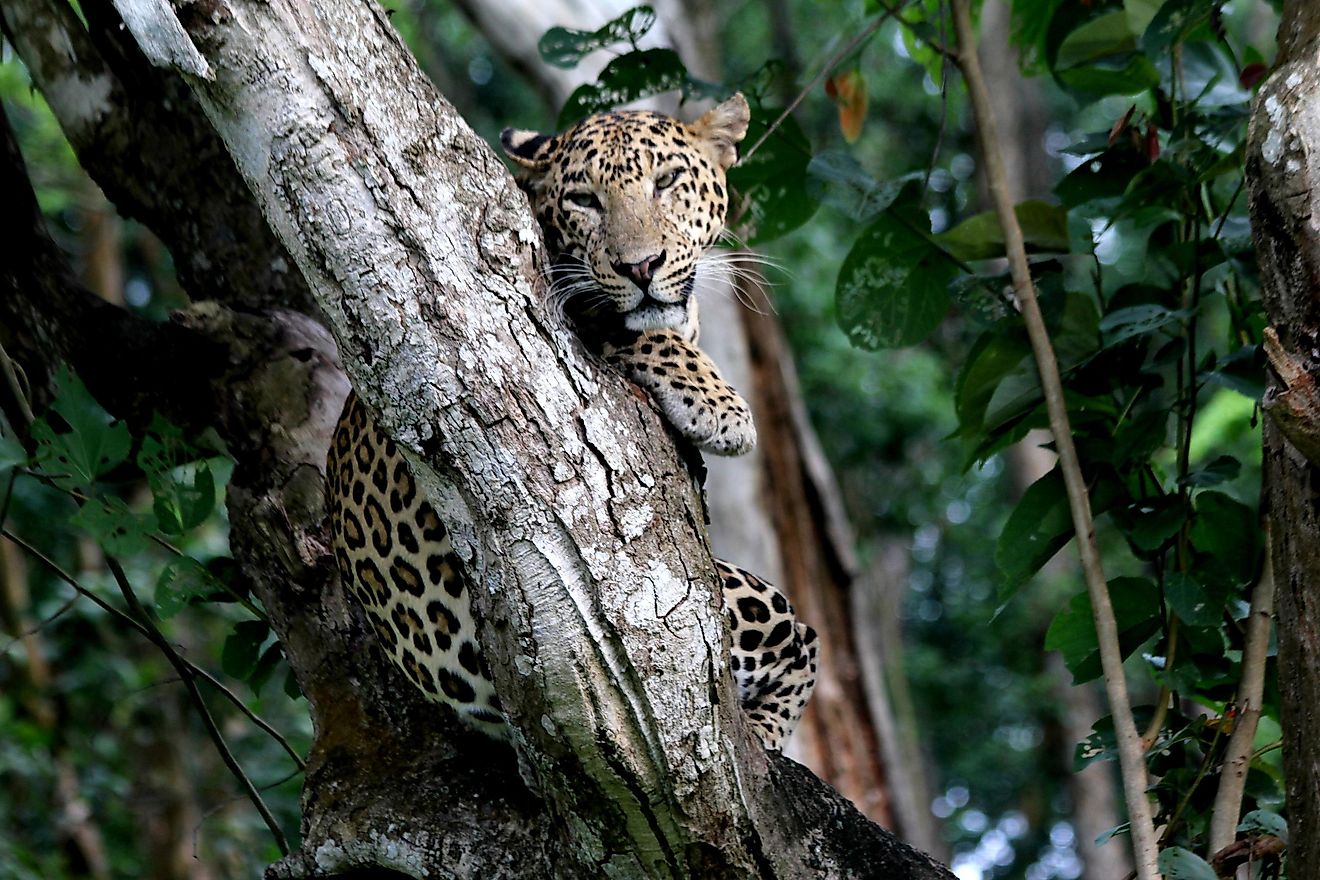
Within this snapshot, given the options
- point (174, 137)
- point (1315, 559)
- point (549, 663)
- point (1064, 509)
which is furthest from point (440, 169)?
point (174, 137)

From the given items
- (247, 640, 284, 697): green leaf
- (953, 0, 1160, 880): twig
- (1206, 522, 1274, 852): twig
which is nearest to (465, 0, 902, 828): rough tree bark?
(247, 640, 284, 697): green leaf

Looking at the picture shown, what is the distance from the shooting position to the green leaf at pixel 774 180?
13.8 ft

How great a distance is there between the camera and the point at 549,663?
8.57 ft

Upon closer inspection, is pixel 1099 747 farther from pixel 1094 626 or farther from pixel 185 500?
pixel 185 500

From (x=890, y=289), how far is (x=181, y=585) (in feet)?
7.08

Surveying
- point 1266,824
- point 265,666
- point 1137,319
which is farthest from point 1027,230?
point 265,666

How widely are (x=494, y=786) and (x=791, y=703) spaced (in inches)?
40.1

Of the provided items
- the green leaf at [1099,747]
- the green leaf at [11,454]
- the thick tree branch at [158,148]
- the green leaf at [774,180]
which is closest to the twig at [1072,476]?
the green leaf at [1099,747]

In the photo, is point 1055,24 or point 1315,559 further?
point 1055,24

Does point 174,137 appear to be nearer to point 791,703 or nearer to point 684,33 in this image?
point 791,703

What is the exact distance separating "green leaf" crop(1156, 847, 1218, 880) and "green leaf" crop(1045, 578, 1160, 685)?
2.50ft

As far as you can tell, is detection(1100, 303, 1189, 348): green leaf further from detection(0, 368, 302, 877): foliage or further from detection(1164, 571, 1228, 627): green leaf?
detection(0, 368, 302, 877): foliage

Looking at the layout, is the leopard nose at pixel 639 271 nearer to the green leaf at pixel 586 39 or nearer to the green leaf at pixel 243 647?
the green leaf at pixel 586 39

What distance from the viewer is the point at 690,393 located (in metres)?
3.34
